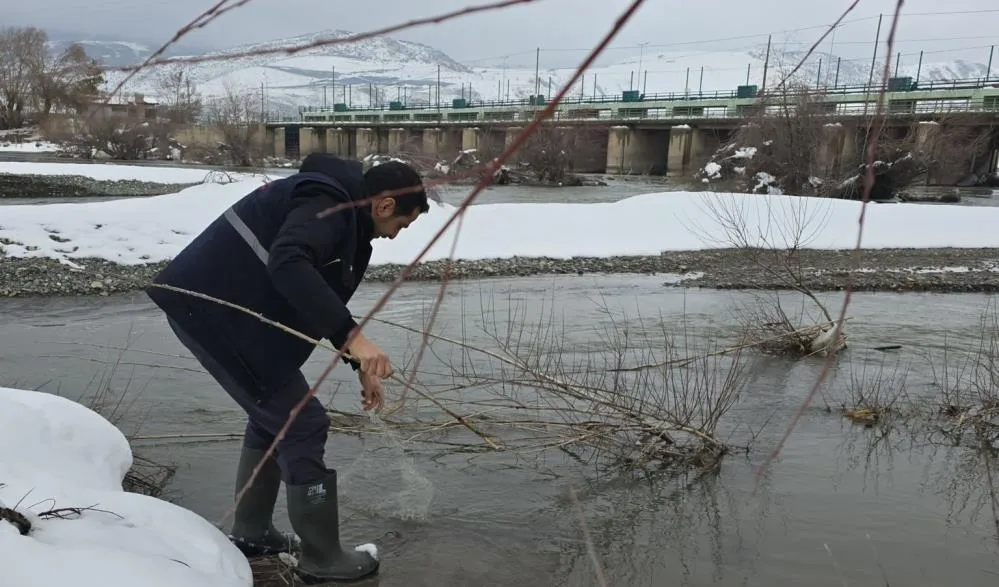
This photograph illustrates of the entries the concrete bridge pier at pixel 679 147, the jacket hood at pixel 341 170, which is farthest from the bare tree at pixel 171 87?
the concrete bridge pier at pixel 679 147

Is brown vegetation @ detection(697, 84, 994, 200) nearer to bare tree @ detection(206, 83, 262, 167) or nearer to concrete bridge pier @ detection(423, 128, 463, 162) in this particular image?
bare tree @ detection(206, 83, 262, 167)

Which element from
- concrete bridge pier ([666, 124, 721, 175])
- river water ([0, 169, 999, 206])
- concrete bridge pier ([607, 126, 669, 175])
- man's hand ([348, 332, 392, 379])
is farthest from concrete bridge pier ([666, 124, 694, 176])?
man's hand ([348, 332, 392, 379])

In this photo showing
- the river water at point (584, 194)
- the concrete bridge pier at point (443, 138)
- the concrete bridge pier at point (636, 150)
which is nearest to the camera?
the river water at point (584, 194)

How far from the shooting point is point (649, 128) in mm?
49906

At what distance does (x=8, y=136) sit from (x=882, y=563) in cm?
6050

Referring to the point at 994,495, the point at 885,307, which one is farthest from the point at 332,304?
the point at 885,307

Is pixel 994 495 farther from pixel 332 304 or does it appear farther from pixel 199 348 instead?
pixel 199 348

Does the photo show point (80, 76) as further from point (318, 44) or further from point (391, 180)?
point (391, 180)

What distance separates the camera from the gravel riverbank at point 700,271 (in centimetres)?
1095

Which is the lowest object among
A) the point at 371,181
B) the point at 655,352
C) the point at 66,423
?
the point at 655,352

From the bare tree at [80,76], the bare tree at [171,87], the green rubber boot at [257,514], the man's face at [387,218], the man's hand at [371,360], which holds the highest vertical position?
the bare tree at [171,87]

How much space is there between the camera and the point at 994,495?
4.12m

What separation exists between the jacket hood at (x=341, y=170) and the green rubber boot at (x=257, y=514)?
1.23 m

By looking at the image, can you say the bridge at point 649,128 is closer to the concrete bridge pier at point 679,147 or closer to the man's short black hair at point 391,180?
the concrete bridge pier at point 679,147
